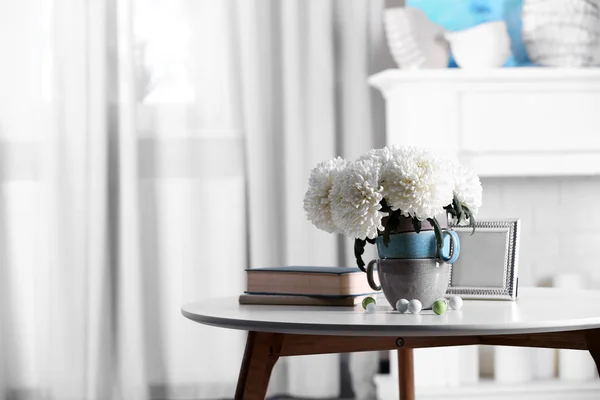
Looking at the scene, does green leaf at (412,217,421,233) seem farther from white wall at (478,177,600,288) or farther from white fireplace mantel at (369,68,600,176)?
white wall at (478,177,600,288)

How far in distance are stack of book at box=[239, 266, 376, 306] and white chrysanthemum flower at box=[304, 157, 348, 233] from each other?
0.32ft

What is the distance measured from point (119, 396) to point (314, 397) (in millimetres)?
579

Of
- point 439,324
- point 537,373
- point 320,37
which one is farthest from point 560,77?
A: point 439,324

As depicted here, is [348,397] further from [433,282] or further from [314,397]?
[433,282]

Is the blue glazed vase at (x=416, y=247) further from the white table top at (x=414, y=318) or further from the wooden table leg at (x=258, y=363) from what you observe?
the wooden table leg at (x=258, y=363)

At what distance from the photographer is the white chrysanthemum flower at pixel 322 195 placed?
1.19 m

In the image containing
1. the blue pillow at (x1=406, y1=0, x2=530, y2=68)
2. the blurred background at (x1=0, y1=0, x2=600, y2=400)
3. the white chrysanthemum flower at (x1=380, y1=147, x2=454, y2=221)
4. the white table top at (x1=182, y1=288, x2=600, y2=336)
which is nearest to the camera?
the white table top at (x1=182, y1=288, x2=600, y2=336)

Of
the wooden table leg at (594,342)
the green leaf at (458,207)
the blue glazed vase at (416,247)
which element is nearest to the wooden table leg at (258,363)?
the blue glazed vase at (416,247)

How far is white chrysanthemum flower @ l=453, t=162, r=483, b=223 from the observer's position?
1.21 metres

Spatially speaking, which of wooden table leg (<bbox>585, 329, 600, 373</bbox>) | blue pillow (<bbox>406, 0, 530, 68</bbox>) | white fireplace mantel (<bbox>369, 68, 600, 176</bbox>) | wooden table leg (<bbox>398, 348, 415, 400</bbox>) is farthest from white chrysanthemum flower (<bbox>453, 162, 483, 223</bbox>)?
blue pillow (<bbox>406, 0, 530, 68</bbox>)

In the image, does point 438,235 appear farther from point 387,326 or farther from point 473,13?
point 473,13

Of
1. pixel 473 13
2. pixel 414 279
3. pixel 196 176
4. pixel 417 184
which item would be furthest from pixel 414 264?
pixel 473 13

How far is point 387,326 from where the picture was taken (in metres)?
1.01

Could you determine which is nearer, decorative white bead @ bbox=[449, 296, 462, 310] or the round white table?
the round white table
